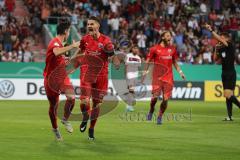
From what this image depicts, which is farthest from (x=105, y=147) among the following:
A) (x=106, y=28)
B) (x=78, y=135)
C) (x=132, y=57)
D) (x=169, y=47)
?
(x=106, y=28)

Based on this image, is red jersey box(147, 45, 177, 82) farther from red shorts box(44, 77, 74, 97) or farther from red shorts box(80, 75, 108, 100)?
red shorts box(44, 77, 74, 97)

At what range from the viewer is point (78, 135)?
15367 millimetres

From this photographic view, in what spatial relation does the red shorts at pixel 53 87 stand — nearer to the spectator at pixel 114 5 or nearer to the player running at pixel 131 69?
the player running at pixel 131 69

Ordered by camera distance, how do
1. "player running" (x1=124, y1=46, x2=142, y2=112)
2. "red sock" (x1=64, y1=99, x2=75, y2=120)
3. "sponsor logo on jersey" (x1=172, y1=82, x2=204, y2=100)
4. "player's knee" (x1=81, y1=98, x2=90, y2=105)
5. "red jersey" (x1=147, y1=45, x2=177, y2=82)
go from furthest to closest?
"sponsor logo on jersey" (x1=172, y1=82, x2=204, y2=100) < "player running" (x1=124, y1=46, x2=142, y2=112) < "red jersey" (x1=147, y1=45, x2=177, y2=82) < "red sock" (x1=64, y1=99, x2=75, y2=120) < "player's knee" (x1=81, y1=98, x2=90, y2=105)

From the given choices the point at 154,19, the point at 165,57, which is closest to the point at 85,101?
the point at 165,57

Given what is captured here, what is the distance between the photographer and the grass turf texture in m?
12.1

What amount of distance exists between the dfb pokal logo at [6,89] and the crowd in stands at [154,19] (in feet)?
15.6

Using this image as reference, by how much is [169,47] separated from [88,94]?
5078 millimetres

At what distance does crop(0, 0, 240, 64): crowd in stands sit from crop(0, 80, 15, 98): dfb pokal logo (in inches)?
187

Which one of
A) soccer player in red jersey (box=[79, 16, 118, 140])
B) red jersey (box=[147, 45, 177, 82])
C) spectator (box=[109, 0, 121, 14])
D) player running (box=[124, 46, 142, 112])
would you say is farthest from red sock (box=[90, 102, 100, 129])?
spectator (box=[109, 0, 121, 14])

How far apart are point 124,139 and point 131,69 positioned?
30.8 feet

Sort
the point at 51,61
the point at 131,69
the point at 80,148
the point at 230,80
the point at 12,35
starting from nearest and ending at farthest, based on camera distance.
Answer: the point at 80,148, the point at 51,61, the point at 230,80, the point at 131,69, the point at 12,35

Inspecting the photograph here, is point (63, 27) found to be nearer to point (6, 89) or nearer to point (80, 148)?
point (80, 148)

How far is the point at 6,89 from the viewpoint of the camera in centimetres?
2917
